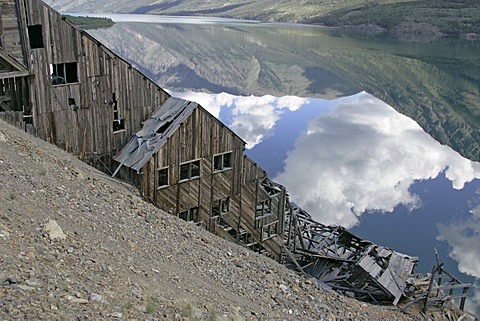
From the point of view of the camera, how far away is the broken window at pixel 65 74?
81.7ft

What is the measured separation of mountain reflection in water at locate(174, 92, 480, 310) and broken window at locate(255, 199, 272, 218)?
495 inches

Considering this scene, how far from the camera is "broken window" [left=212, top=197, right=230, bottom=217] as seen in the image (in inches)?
1113

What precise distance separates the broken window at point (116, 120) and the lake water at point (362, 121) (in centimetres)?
2167

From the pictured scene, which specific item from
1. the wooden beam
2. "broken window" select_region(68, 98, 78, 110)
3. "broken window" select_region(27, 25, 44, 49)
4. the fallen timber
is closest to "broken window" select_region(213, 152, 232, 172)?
the fallen timber

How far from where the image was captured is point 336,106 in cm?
9462

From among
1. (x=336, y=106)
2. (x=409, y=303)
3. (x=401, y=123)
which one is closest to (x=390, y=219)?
(x=409, y=303)

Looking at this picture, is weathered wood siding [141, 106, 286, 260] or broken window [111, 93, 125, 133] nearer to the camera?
weathered wood siding [141, 106, 286, 260]

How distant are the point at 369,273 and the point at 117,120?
16.6 m

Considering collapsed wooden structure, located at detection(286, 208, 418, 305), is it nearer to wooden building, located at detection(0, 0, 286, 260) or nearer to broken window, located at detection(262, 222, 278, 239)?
broken window, located at detection(262, 222, 278, 239)

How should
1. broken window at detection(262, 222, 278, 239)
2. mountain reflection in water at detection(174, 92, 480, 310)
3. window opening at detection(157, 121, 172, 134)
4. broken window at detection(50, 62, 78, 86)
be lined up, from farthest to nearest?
mountain reflection in water at detection(174, 92, 480, 310), broken window at detection(262, 222, 278, 239), window opening at detection(157, 121, 172, 134), broken window at detection(50, 62, 78, 86)

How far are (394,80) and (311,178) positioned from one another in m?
67.6

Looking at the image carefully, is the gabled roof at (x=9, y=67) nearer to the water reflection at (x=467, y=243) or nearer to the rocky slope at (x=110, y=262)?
the rocky slope at (x=110, y=262)

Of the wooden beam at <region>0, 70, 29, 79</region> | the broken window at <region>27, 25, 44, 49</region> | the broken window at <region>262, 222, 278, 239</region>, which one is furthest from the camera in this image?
the broken window at <region>262, 222, 278, 239</region>

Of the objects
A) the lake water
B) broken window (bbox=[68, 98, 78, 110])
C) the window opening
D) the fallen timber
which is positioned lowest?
the lake water
